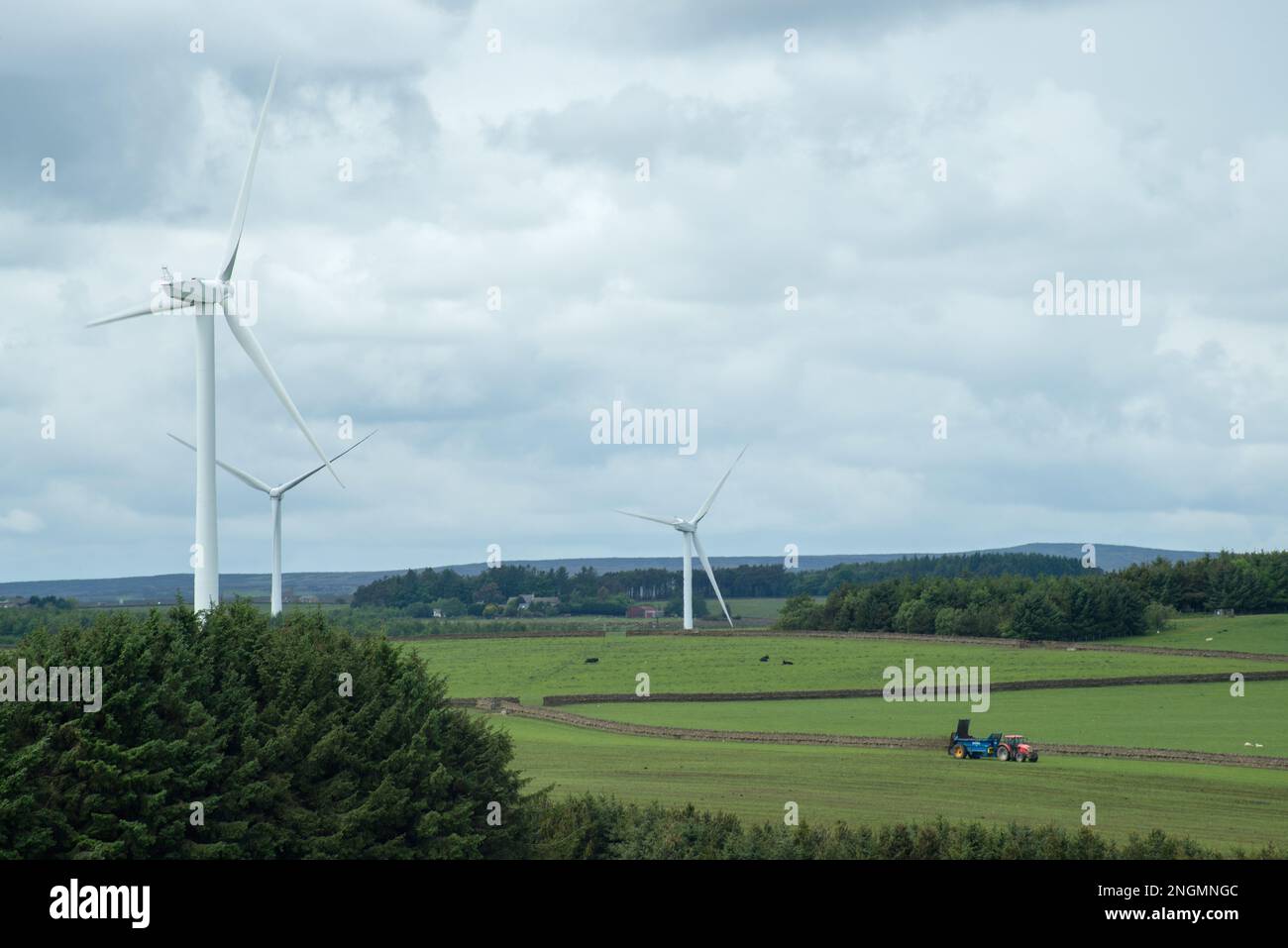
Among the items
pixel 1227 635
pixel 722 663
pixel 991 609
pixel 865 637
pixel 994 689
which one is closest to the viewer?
pixel 994 689

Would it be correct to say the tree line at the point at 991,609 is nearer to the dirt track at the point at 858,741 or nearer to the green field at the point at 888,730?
the green field at the point at 888,730

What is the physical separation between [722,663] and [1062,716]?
39191 millimetres

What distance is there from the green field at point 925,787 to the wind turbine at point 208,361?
58.9 feet

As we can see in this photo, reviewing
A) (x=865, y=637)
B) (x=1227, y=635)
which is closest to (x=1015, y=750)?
(x=865, y=637)

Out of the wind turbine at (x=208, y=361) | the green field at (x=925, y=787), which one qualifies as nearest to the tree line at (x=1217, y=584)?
the green field at (x=925, y=787)

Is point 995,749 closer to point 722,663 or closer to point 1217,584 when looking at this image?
point 722,663

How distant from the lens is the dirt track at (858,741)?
67.4 m

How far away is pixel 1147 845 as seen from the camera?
41.6 m

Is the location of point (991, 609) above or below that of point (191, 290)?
below

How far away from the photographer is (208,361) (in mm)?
54406
